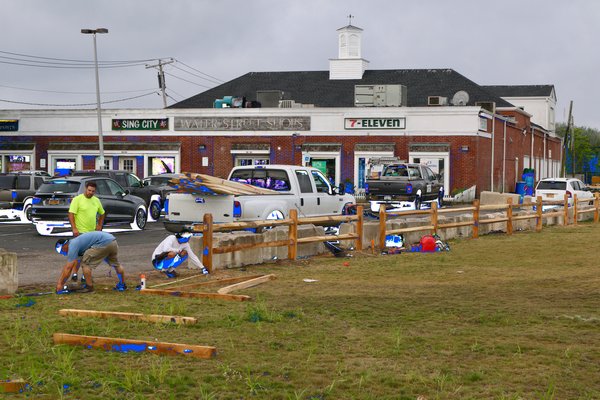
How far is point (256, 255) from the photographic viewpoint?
58.6 ft

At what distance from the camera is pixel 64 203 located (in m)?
24.1

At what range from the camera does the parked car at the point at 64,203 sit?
24.0m

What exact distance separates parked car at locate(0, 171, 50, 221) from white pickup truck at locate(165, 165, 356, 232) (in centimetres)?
998

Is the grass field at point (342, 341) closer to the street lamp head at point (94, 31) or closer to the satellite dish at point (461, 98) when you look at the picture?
the street lamp head at point (94, 31)

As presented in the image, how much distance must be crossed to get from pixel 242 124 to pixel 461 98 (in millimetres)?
13933

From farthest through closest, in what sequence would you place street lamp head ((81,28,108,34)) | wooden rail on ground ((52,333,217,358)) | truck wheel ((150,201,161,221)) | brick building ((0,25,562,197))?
brick building ((0,25,562,197))
street lamp head ((81,28,108,34))
truck wheel ((150,201,161,221))
wooden rail on ground ((52,333,217,358))

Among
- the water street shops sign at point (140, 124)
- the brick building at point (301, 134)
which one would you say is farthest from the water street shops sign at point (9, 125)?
the water street shops sign at point (140, 124)

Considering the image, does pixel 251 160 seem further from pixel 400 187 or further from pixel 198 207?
pixel 198 207

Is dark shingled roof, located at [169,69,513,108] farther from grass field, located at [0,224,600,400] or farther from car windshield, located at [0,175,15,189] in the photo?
grass field, located at [0,224,600,400]

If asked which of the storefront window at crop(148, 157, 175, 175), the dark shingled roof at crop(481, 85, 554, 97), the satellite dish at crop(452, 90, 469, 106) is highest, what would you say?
the dark shingled roof at crop(481, 85, 554, 97)

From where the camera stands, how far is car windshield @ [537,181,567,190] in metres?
41.3

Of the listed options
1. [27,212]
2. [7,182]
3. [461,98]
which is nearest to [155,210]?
[27,212]

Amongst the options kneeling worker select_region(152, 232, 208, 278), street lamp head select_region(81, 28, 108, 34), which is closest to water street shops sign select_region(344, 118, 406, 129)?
street lamp head select_region(81, 28, 108, 34)

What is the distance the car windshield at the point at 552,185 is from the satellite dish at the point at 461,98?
15.5 metres
